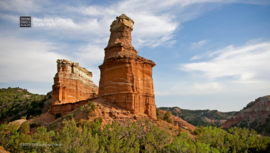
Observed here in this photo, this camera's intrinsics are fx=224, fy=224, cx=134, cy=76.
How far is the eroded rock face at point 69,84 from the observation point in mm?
50688

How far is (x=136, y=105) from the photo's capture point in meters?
34.1

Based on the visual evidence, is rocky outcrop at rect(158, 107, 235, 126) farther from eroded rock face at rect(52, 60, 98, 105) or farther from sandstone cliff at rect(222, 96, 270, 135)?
eroded rock face at rect(52, 60, 98, 105)

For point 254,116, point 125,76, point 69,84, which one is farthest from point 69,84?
point 254,116

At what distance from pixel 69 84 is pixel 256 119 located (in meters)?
69.3

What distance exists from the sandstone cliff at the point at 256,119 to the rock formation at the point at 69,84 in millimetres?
57940

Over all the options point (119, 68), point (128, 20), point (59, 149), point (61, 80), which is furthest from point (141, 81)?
point (61, 80)

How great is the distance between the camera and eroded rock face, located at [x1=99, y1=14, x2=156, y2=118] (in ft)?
112

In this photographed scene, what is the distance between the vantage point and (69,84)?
54844 mm

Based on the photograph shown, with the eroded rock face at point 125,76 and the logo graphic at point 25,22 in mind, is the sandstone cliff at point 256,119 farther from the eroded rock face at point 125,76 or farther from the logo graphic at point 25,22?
the logo graphic at point 25,22

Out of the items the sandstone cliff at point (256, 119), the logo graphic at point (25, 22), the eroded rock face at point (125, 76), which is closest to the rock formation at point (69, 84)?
the eroded rock face at point (125, 76)

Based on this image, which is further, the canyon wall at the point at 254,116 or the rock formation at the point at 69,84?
the canyon wall at the point at 254,116

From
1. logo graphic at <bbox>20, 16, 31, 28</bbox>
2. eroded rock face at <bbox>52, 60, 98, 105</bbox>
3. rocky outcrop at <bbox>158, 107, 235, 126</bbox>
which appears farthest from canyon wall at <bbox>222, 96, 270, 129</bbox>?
logo graphic at <bbox>20, 16, 31, 28</bbox>

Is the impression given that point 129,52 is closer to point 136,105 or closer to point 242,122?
point 136,105

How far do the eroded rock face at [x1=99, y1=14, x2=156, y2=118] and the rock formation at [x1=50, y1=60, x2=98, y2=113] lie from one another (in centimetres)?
1689
